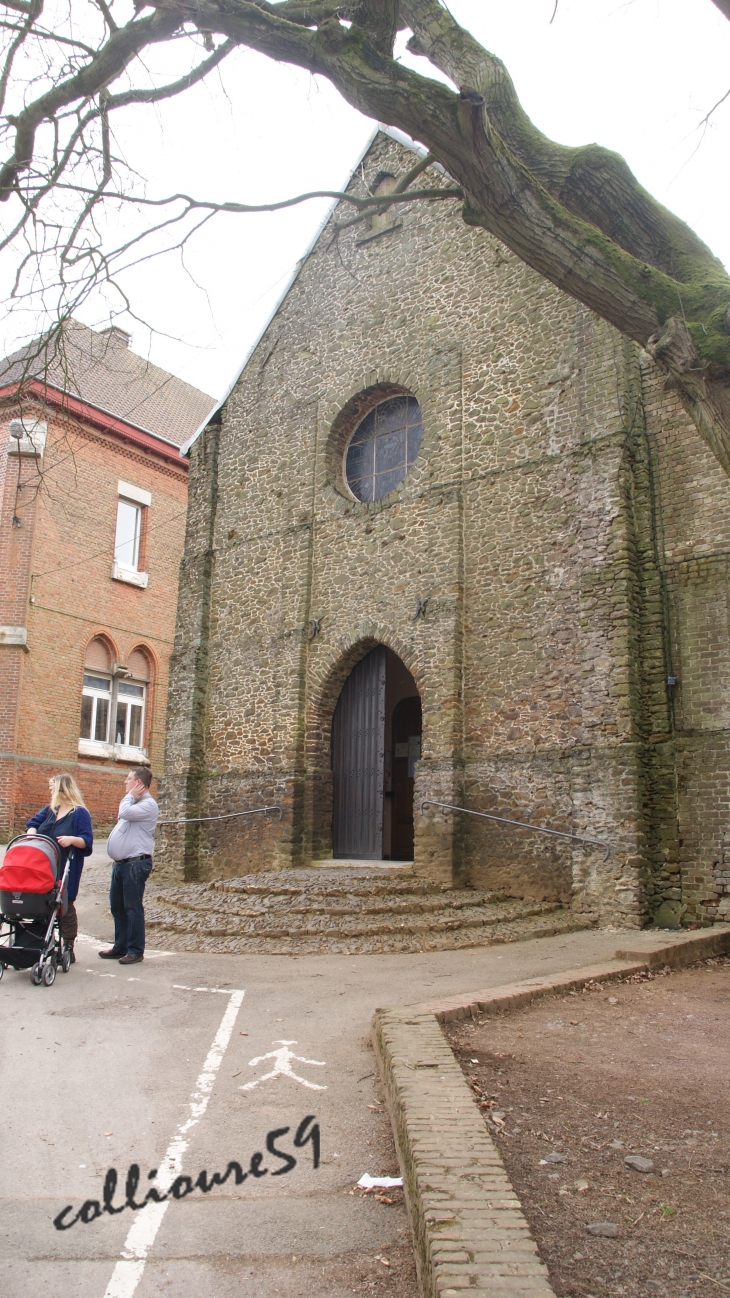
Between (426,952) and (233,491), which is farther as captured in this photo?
(233,491)

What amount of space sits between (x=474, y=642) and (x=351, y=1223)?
10.2 meters

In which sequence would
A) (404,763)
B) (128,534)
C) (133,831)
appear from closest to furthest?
1. (133,831)
2. (404,763)
3. (128,534)

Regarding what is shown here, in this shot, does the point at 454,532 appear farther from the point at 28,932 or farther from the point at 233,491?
the point at 28,932

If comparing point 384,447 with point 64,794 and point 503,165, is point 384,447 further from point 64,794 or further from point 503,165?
point 503,165

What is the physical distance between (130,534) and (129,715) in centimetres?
465

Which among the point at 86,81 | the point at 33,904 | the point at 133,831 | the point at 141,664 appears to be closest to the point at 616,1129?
the point at 33,904

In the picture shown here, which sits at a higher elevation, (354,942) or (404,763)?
(404,763)

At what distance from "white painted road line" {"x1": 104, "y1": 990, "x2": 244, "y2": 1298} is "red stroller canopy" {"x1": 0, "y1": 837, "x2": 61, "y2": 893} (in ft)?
7.00

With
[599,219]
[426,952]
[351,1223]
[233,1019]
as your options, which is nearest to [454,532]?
[426,952]

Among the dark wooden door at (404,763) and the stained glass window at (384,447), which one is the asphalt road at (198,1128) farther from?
the stained glass window at (384,447)

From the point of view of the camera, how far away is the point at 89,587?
22312mm

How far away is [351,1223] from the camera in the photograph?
3.44 m

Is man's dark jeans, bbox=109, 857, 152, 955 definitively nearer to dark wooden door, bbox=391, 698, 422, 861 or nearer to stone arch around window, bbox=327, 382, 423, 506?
stone arch around window, bbox=327, 382, 423, 506

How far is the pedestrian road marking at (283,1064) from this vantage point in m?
5.01
